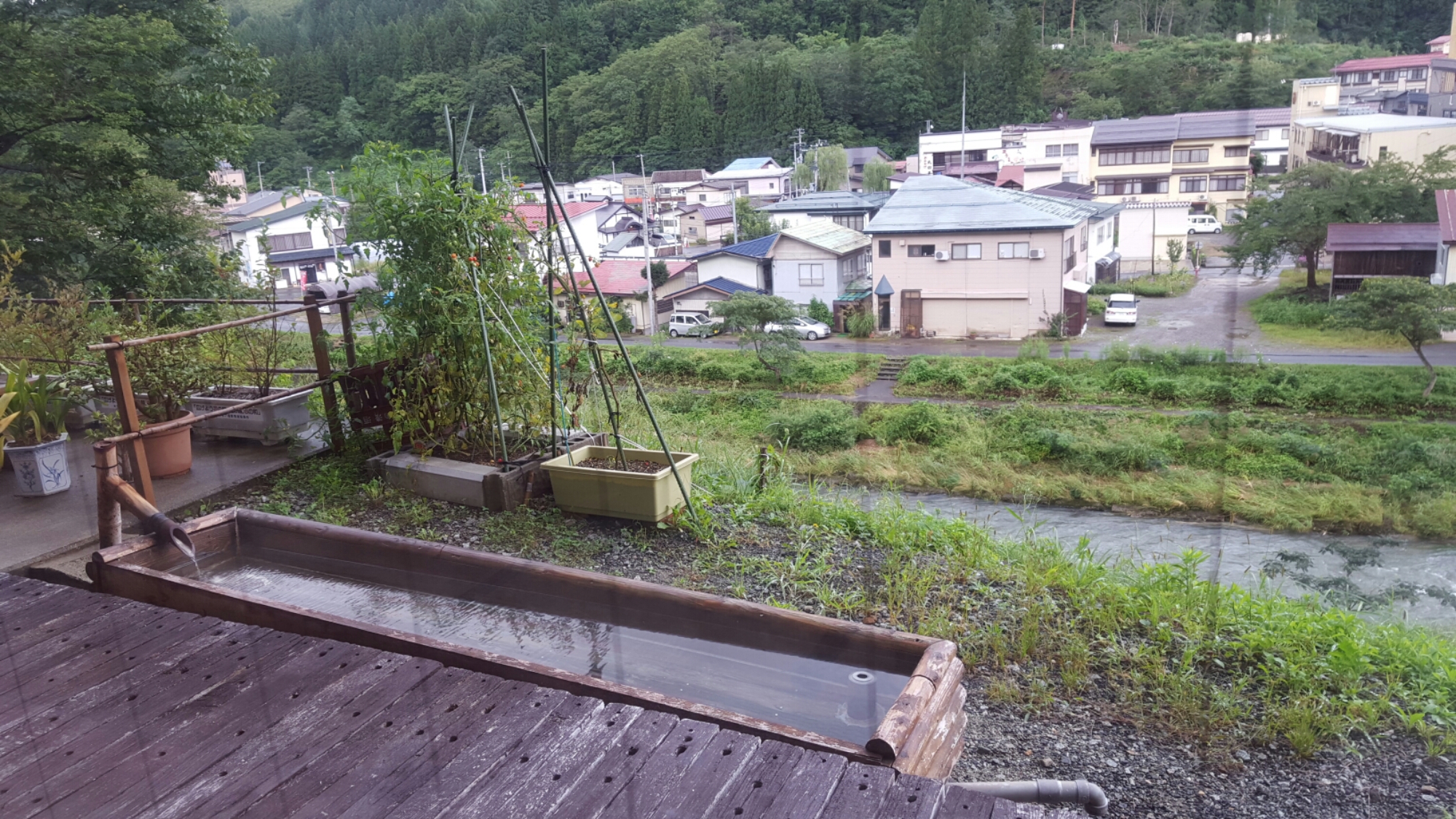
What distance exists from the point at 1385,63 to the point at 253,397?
4.18 m

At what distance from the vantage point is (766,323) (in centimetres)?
823

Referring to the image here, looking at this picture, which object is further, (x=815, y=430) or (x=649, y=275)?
(x=815, y=430)

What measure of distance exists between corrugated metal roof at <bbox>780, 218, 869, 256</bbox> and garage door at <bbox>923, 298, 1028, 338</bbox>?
1.02 meters

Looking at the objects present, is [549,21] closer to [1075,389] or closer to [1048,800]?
[1048,800]

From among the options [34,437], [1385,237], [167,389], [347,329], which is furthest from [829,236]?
[34,437]

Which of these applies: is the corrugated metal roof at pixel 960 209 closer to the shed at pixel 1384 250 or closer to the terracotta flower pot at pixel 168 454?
the shed at pixel 1384 250

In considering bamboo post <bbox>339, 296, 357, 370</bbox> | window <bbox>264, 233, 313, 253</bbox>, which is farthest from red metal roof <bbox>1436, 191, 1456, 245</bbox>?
window <bbox>264, 233, 313, 253</bbox>

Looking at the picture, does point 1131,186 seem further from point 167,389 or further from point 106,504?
point 106,504

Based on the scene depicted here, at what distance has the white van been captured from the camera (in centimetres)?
427

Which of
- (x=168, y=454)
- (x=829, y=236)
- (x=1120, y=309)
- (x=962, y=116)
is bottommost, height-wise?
(x=1120, y=309)

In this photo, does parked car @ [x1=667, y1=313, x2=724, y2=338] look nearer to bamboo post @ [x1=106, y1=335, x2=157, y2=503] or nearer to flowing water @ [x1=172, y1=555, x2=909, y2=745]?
bamboo post @ [x1=106, y1=335, x2=157, y2=503]

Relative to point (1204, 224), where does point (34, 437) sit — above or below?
below

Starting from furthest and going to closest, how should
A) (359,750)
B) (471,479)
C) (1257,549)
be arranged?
(1257,549) < (471,479) < (359,750)

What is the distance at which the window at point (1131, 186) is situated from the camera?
428cm
